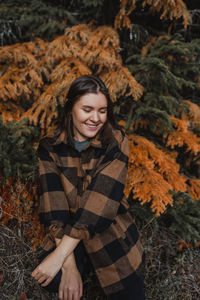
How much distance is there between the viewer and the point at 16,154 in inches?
95.7

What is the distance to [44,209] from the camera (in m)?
1.79

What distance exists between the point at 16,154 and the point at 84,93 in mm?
1168

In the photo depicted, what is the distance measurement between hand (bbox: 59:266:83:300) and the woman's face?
3.54ft

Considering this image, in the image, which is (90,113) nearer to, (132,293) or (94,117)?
(94,117)

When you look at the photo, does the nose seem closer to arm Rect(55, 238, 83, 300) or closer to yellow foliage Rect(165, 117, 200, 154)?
arm Rect(55, 238, 83, 300)

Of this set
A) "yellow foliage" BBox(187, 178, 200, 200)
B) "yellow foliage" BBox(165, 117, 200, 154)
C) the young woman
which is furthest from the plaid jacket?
"yellow foliage" BBox(187, 178, 200, 200)

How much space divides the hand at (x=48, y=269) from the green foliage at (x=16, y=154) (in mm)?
1040

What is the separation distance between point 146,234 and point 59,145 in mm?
1674

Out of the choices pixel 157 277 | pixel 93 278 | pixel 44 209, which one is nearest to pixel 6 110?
pixel 44 209

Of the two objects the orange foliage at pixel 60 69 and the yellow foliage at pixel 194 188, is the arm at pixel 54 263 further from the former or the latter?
the yellow foliage at pixel 194 188

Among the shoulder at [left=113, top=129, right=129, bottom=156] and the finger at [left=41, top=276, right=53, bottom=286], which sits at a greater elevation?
the shoulder at [left=113, top=129, right=129, bottom=156]

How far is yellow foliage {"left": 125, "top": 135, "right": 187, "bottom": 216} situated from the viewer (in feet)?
7.28

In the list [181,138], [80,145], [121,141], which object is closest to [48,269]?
[80,145]

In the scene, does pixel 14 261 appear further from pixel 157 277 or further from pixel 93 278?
pixel 157 277
